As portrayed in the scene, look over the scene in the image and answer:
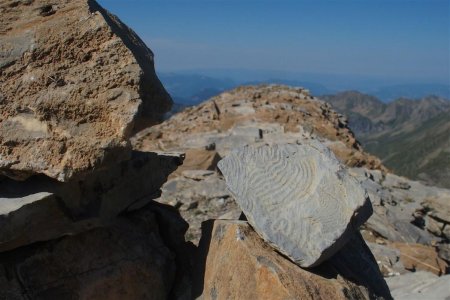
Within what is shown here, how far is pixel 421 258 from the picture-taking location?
17219mm

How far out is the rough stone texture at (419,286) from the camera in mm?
13078

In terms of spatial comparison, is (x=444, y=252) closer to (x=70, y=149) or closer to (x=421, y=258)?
(x=421, y=258)

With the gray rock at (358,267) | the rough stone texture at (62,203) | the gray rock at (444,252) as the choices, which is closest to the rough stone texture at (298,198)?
the gray rock at (358,267)

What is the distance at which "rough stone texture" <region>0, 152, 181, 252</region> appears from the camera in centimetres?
775

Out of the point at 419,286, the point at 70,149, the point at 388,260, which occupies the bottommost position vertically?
the point at 388,260

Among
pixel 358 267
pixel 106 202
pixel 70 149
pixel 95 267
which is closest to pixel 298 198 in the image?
pixel 358 267

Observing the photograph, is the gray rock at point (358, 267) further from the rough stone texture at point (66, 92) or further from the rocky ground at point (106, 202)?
the rough stone texture at point (66, 92)

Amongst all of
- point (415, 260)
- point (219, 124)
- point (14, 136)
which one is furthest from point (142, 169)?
point (219, 124)

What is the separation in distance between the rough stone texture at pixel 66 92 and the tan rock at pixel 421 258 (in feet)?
39.6

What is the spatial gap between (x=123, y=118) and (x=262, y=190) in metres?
2.74

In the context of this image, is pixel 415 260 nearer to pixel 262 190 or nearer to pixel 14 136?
pixel 262 190

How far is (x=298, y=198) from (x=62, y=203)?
3.92 meters

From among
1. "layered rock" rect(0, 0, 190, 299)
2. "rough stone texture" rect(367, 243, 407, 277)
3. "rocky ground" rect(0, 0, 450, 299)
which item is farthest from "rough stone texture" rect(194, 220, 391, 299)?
"rough stone texture" rect(367, 243, 407, 277)

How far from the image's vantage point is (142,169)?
990 cm
